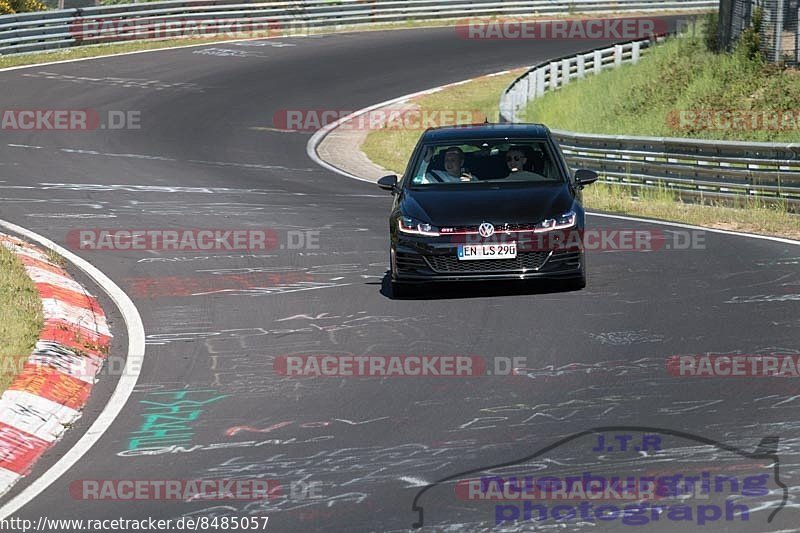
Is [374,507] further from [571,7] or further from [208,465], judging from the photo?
[571,7]

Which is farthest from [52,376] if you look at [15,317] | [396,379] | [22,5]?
[22,5]

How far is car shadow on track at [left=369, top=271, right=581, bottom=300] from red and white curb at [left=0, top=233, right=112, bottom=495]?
9.05 ft

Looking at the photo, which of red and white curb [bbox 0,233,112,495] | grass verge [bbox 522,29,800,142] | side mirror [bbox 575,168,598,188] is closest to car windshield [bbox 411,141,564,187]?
side mirror [bbox 575,168,598,188]

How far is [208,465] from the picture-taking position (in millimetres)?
7559

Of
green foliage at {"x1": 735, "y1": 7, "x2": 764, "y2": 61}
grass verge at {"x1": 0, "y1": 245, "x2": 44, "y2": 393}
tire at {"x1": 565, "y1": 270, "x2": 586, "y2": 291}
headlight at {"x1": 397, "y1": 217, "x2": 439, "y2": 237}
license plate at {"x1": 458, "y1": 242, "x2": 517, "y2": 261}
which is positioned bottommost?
green foliage at {"x1": 735, "y1": 7, "x2": 764, "y2": 61}

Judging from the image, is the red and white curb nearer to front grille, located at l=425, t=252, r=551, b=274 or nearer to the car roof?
front grille, located at l=425, t=252, r=551, b=274

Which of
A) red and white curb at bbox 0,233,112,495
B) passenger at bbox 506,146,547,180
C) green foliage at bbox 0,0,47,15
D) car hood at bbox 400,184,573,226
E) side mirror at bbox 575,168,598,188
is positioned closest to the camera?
red and white curb at bbox 0,233,112,495

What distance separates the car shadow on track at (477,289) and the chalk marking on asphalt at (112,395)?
2401 mm

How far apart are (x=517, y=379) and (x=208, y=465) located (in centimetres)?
257

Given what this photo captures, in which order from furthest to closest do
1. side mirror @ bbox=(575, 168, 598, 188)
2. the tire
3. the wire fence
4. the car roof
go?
the wire fence, the car roof, side mirror @ bbox=(575, 168, 598, 188), the tire

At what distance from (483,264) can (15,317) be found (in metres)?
3.99

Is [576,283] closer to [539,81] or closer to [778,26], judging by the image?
[778,26]

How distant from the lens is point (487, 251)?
11.8m

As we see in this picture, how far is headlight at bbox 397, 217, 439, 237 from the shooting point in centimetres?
1193
